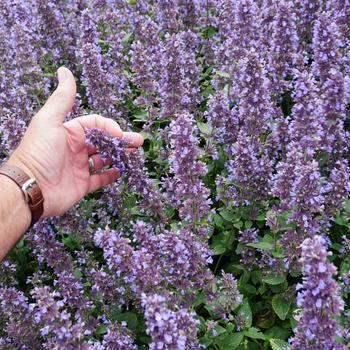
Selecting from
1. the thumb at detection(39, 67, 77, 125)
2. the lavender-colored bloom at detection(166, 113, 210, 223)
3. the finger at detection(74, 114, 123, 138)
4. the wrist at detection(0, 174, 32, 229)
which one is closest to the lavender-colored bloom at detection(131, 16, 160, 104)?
the finger at detection(74, 114, 123, 138)

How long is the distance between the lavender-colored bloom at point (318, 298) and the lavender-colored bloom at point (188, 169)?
4.34 feet

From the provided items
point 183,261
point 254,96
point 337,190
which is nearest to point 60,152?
point 183,261

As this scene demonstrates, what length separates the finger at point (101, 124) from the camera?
14.2 feet

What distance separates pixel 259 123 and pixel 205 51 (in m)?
2.24

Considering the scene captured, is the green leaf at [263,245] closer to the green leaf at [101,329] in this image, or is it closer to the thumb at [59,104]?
the green leaf at [101,329]

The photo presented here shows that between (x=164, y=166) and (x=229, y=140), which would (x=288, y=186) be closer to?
(x=229, y=140)

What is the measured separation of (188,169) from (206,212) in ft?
1.29

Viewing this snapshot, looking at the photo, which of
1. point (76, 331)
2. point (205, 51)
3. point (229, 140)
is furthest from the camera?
point (205, 51)

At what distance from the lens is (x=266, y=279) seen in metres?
4.12

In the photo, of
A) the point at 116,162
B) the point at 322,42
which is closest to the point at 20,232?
the point at 116,162

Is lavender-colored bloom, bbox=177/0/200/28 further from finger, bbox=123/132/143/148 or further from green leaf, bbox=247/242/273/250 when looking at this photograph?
green leaf, bbox=247/242/273/250

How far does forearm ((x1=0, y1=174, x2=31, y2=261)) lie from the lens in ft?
12.8

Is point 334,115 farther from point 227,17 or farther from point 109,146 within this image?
point 227,17

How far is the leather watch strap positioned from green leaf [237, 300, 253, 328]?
5.44 feet
